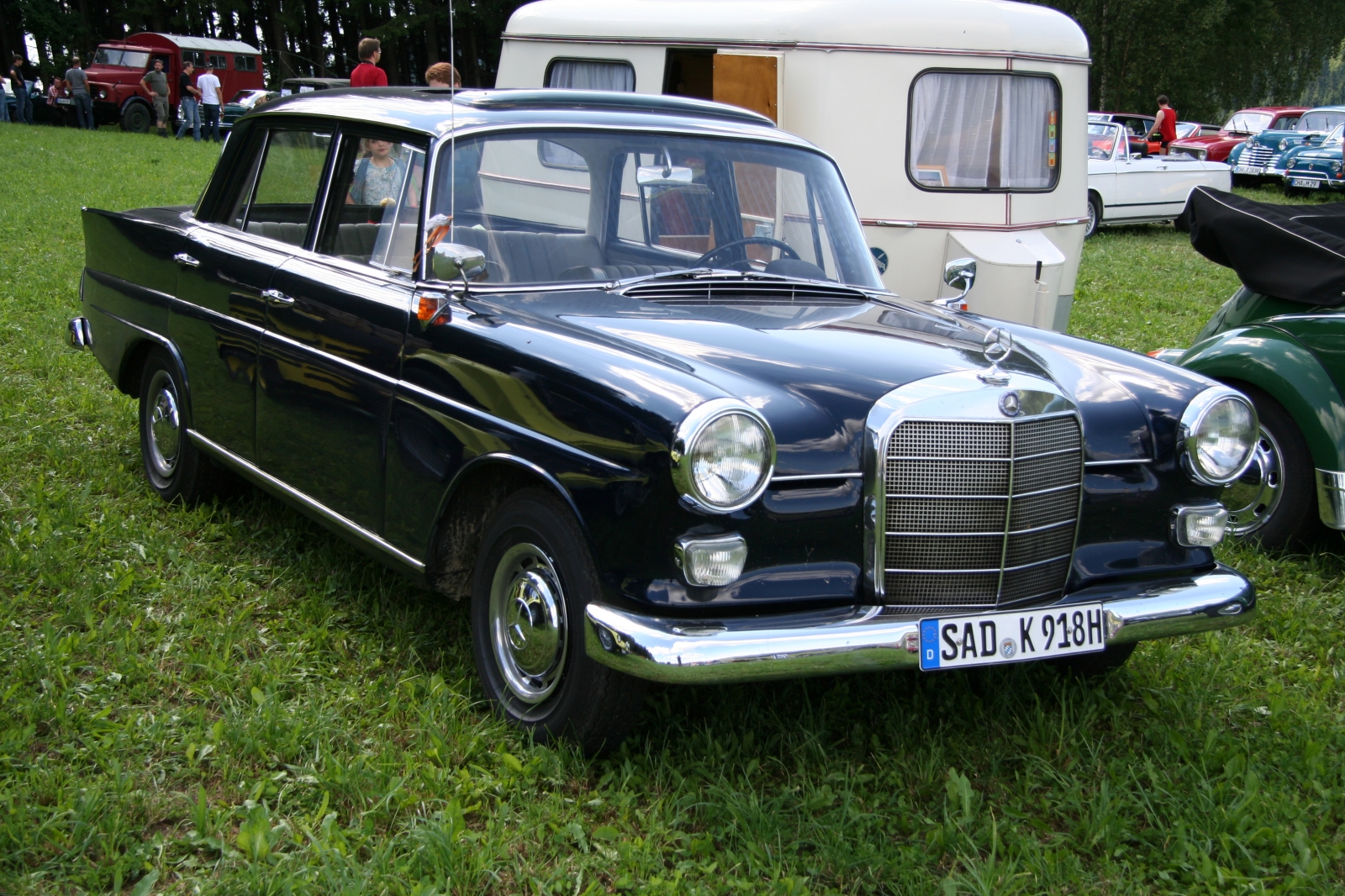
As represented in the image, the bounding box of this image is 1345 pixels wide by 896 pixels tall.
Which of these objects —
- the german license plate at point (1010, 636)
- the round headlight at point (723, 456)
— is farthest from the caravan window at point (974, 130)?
the round headlight at point (723, 456)

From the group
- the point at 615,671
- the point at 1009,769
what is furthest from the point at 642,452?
the point at 1009,769

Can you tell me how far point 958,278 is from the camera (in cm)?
451

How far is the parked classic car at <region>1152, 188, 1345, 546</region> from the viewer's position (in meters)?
4.90

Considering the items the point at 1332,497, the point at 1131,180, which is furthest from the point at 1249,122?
the point at 1332,497

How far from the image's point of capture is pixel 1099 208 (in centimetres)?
1736

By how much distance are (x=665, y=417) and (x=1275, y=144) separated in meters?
24.1

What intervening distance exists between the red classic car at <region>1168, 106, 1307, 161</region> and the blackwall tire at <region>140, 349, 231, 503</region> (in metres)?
Result: 21.7

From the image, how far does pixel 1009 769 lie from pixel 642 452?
144cm

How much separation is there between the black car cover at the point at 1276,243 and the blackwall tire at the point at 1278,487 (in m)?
0.53

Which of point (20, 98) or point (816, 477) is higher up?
point (20, 98)

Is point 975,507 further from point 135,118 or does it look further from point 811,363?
point 135,118

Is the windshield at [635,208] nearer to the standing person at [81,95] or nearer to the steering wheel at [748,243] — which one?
the steering wheel at [748,243]

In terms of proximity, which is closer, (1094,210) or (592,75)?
(592,75)

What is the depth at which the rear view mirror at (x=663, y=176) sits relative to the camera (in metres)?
4.07
